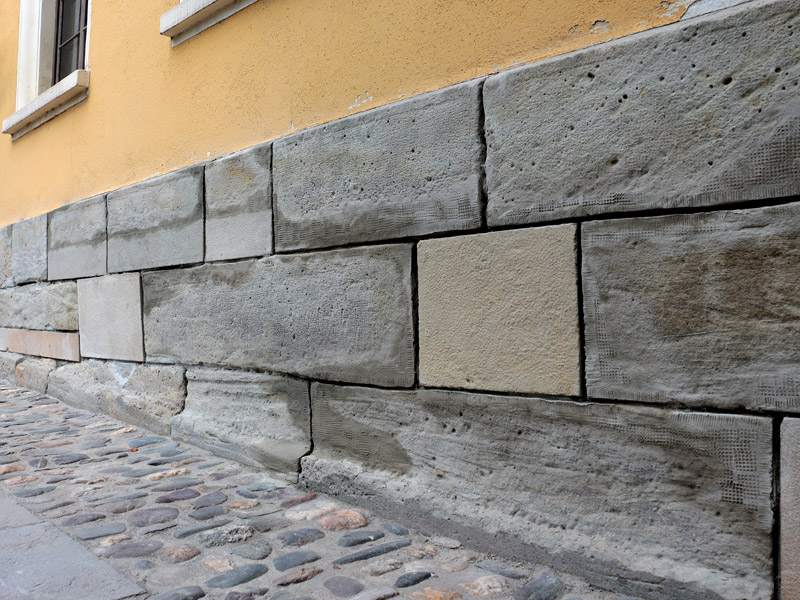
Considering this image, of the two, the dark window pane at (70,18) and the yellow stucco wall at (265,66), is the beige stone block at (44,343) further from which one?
the dark window pane at (70,18)

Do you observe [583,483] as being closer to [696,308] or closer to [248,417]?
[696,308]

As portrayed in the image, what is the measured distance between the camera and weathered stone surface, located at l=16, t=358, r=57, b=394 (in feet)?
16.7

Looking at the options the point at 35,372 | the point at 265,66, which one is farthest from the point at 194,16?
the point at 35,372

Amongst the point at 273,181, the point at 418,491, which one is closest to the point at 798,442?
the point at 418,491

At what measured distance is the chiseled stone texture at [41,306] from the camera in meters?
4.77

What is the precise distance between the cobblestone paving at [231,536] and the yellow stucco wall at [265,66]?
5.42 ft

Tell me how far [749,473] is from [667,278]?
1.81ft

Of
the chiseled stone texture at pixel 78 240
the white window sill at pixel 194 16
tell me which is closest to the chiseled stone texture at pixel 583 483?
the white window sill at pixel 194 16

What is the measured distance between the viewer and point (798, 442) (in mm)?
1566

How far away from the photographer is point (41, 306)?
5.16 m

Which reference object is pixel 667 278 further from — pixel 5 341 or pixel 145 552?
pixel 5 341

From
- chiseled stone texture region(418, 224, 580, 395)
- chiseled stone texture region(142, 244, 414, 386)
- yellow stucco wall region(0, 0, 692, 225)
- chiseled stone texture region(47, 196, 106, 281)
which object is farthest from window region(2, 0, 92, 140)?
chiseled stone texture region(418, 224, 580, 395)

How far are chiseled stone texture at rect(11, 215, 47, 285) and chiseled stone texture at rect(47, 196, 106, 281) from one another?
141 mm

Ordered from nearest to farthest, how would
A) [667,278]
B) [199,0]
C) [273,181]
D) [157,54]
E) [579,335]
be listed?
[667,278], [579,335], [273,181], [199,0], [157,54]
